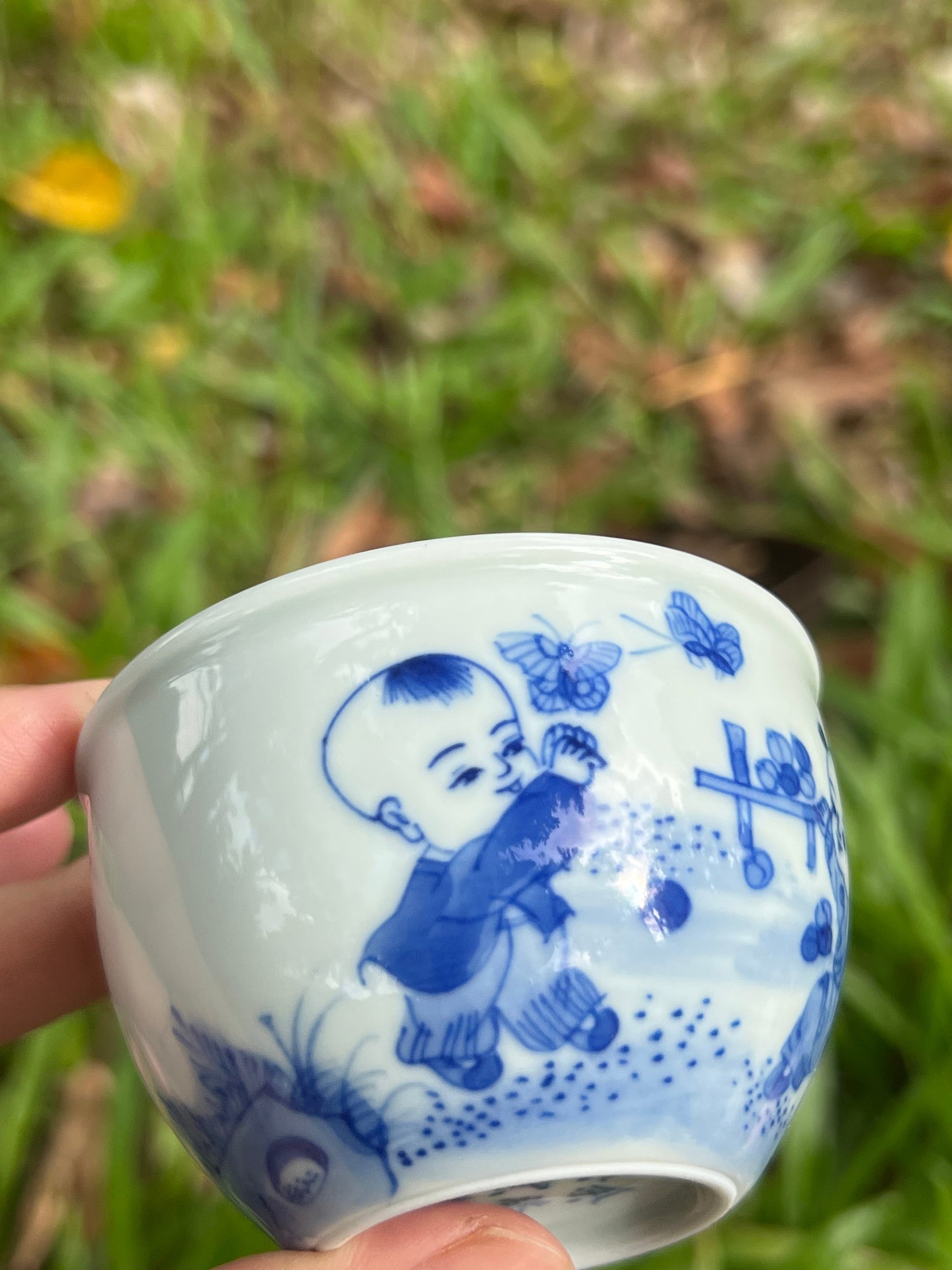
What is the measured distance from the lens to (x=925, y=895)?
1085mm

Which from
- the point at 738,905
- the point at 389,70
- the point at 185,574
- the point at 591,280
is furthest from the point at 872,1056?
the point at 389,70

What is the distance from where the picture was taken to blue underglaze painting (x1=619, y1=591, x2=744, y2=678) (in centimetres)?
62

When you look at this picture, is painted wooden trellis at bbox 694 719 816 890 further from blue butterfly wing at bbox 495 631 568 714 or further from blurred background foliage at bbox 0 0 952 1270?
blurred background foliage at bbox 0 0 952 1270

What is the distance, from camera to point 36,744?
3.04 ft

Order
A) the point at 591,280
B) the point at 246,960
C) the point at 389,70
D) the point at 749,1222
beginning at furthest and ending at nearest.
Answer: the point at 389,70
the point at 591,280
the point at 749,1222
the point at 246,960

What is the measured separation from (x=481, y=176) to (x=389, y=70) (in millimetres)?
332

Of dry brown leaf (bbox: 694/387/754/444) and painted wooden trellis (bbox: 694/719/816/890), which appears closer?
painted wooden trellis (bbox: 694/719/816/890)

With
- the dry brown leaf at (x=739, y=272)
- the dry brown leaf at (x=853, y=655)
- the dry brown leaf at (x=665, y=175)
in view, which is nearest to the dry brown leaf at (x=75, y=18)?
the dry brown leaf at (x=665, y=175)

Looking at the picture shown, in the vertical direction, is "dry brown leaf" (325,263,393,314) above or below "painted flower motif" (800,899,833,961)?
above

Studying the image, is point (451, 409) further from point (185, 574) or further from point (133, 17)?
point (133, 17)

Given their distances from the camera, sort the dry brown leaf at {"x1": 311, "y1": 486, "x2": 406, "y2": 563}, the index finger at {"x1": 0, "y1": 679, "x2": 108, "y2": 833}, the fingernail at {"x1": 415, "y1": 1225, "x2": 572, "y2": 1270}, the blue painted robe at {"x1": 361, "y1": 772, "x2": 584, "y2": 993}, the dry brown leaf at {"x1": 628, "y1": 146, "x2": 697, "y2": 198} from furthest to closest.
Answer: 1. the dry brown leaf at {"x1": 628, "y1": 146, "x2": 697, "y2": 198}
2. the dry brown leaf at {"x1": 311, "y1": 486, "x2": 406, "y2": 563}
3. the index finger at {"x1": 0, "y1": 679, "x2": 108, "y2": 833}
4. the fingernail at {"x1": 415, "y1": 1225, "x2": 572, "y2": 1270}
5. the blue painted robe at {"x1": 361, "y1": 772, "x2": 584, "y2": 993}

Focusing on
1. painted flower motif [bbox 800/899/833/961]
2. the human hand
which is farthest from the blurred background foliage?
painted flower motif [bbox 800/899/833/961]

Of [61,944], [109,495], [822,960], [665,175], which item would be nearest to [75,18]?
[109,495]

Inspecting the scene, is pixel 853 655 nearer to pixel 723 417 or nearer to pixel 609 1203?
pixel 723 417
